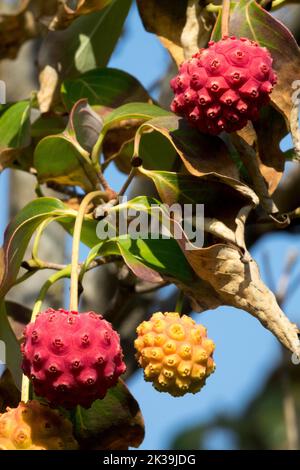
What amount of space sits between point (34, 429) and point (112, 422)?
0.91ft

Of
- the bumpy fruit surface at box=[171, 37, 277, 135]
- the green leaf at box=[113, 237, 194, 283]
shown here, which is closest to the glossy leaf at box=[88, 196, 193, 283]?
the green leaf at box=[113, 237, 194, 283]

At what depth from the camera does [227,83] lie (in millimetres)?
1516

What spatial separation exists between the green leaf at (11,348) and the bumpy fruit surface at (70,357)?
0.70 ft

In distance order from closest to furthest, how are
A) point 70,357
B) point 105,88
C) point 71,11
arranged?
point 70,357 < point 71,11 < point 105,88

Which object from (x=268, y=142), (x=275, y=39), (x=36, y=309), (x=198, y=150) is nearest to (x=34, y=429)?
(x=36, y=309)

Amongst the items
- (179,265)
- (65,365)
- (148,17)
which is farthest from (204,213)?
(148,17)

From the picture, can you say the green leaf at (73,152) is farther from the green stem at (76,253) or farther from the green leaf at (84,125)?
the green stem at (76,253)

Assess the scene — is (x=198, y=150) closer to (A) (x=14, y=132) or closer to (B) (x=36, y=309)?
(B) (x=36, y=309)

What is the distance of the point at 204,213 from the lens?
5.31 feet

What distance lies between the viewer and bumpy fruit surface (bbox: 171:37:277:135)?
1.51m

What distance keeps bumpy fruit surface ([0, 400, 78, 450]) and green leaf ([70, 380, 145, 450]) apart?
17cm

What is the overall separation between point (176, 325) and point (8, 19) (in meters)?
0.91

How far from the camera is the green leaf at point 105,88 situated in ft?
6.69
